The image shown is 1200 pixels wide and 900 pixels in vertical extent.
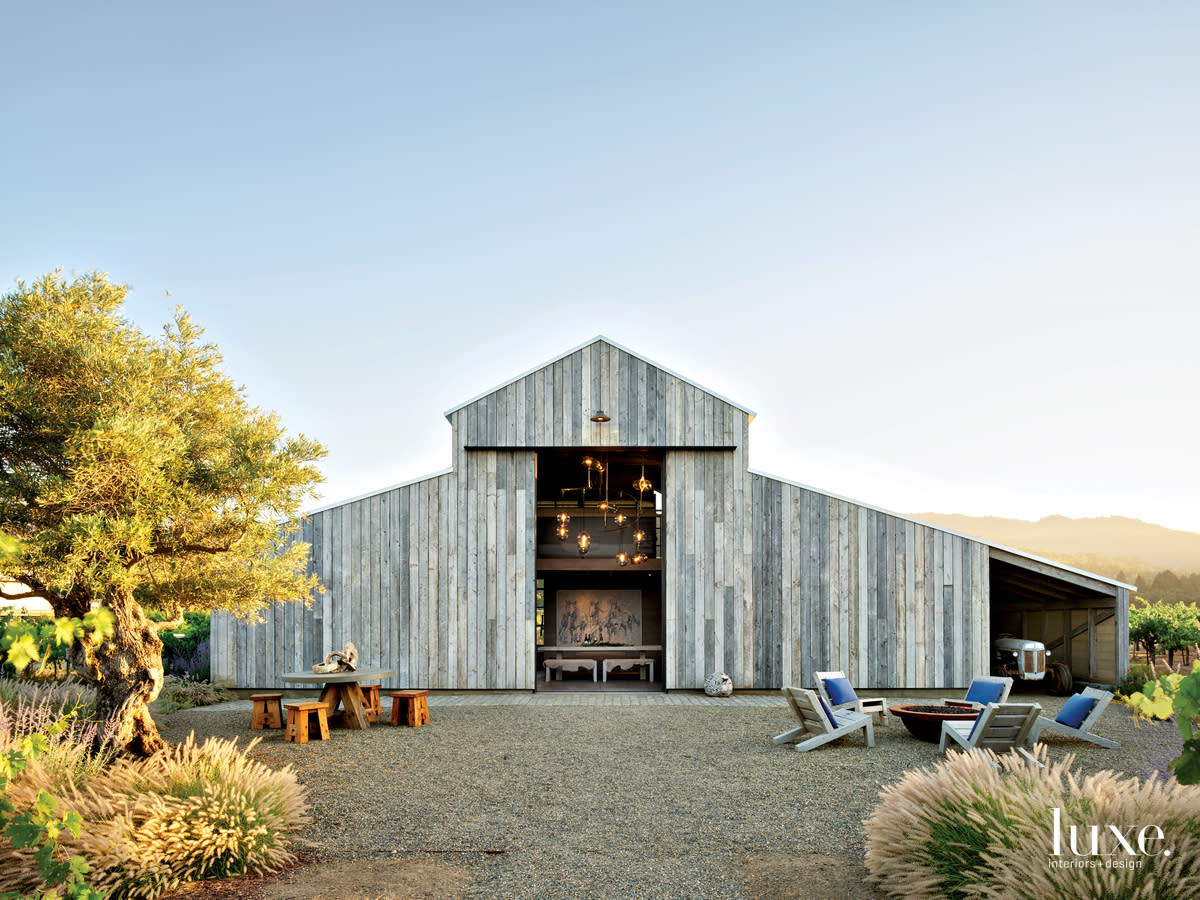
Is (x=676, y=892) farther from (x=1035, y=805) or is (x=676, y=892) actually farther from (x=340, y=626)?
(x=340, y=626)

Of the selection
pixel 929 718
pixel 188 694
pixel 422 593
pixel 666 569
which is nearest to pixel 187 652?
pixel 188 694

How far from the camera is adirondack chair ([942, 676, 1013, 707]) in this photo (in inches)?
406

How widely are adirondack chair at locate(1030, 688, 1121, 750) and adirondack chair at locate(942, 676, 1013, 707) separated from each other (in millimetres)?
809

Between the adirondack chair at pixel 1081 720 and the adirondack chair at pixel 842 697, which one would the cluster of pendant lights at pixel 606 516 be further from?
the adirondack chair at pixel 1081 720

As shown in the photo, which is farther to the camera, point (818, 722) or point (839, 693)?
point (839, 693)

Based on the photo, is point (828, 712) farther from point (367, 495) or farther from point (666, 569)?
point (367, 495)

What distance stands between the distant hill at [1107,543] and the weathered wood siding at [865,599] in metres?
30.5

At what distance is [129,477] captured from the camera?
248 inches

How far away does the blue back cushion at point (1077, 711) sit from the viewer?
929cm

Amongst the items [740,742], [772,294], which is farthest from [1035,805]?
[772,294]

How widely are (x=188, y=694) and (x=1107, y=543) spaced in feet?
178

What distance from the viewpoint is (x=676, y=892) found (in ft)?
15.0

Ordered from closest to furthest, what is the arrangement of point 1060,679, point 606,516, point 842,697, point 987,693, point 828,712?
point 828,712 < point 842,697 < point 987,693 < point 1060,679 < point 606,516

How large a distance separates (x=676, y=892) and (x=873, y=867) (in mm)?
1135
